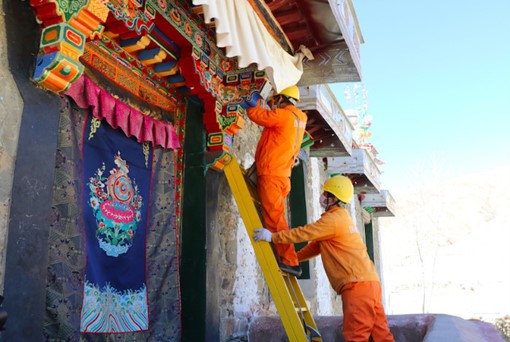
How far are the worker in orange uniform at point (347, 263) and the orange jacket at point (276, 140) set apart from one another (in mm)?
463

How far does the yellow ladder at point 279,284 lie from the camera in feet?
10.4

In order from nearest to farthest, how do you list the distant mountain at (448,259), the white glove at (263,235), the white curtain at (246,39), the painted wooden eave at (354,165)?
the white curtain at (246,39)
the white glove at (263,235)
the painted wooden eave at (354,165)
the distant mountain at (448,259)

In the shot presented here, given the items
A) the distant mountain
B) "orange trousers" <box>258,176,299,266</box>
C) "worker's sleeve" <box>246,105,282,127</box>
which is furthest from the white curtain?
the distant mountain

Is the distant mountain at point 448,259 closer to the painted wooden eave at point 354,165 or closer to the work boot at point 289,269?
the painted wooden eave at point 354,165

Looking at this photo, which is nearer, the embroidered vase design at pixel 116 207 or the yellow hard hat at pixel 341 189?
the embroidered vase design at pixel 116 207

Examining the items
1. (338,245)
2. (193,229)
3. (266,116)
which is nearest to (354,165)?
(266,116)

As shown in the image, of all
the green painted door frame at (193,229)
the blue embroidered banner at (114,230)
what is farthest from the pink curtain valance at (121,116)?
the green painted door frame at (193,229)

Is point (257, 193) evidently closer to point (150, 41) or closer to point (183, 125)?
point (183, 125)

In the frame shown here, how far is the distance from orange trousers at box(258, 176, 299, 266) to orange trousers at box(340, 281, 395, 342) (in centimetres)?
57

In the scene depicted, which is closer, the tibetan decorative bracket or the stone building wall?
the stone building wall

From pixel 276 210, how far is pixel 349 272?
2.56ft

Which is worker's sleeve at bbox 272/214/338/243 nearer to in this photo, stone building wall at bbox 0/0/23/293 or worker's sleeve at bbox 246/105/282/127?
worker's sleeve at bbox 246/105/282/127

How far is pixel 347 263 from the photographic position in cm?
322

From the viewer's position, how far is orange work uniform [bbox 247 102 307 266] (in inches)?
142
